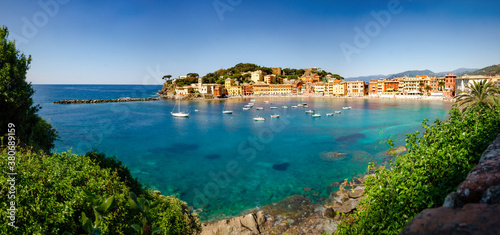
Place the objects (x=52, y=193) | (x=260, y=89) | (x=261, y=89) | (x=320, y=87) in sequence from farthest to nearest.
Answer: (x=260, y=89) → (x=261, y=89) → (x=320, y=87) → (x=52, y=193)

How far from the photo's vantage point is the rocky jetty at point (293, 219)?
9539 mm

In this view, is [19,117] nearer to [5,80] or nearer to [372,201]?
[5,80]

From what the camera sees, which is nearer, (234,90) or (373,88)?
(373,88)

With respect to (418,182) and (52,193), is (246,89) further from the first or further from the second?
(418,182)

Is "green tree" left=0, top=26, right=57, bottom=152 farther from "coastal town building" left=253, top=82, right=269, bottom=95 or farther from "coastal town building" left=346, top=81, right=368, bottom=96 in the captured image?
"coastal town building" left=346, top=81, right=368, bottom=96

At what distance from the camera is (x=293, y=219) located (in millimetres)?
10617

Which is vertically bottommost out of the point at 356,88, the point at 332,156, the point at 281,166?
the point at 281,166

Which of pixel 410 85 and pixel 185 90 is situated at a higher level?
pixel 185 90

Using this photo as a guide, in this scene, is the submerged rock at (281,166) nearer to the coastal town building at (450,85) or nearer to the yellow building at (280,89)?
the coastal town building at (450,85)

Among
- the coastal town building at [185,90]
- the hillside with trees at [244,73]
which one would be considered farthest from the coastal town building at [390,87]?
the coastal town building at [185,90]

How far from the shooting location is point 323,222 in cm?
992

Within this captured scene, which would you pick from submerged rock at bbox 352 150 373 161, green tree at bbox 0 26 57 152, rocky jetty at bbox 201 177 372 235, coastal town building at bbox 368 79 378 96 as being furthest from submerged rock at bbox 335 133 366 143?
coastal town building at bbox 368 79 378 96

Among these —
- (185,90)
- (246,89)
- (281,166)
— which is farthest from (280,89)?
(281,166)

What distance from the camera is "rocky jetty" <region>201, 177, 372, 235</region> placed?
954 centimetres
